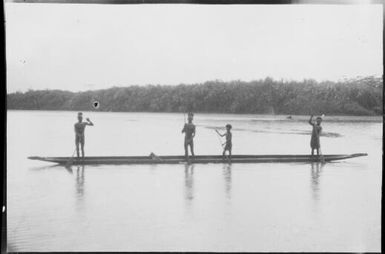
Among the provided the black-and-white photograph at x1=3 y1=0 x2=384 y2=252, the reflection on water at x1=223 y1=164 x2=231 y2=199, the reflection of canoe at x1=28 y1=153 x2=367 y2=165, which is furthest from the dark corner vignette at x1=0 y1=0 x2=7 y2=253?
the reflection on water at x1=223 y1=164 x2=231 y2=199

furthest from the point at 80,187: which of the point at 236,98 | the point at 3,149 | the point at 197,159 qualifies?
the point at 236,98

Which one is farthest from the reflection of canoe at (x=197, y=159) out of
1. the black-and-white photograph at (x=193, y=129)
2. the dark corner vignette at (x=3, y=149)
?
the dark corner vignette at (x=3, y=149)

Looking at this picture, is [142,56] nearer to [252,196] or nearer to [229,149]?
[229,149]

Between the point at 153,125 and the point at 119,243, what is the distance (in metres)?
1.09

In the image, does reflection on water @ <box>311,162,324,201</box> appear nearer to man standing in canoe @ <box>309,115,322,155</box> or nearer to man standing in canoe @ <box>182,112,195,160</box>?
man standing in canoe @ <box>309,115,322,155</box>

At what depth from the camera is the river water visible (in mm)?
3924

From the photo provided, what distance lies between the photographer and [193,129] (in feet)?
13.6

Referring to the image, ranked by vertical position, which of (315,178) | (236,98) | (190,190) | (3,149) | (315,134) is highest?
(236,98)

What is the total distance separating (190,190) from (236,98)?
96cm

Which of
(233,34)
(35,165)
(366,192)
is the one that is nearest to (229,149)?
(233,34)

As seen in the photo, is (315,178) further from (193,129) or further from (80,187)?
(80,187)

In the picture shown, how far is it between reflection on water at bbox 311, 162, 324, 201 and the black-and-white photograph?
20 mm

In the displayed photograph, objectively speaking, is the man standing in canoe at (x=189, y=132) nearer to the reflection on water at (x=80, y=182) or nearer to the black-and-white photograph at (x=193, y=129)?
the black-and-white photograph at (x=193, y=129)

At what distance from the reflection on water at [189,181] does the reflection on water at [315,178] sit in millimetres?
1109
